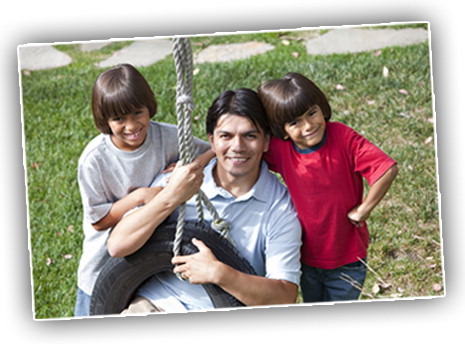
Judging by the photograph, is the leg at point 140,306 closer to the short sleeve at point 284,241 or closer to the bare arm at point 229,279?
the bare arm at point 229,279

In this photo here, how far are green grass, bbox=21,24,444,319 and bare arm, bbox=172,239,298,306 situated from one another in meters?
0.35

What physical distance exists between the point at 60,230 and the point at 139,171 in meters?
0.40

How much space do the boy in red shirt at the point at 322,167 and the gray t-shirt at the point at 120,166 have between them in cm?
28

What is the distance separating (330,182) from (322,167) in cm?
6

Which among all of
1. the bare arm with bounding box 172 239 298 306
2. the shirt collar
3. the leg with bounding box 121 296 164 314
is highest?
the shirt collar

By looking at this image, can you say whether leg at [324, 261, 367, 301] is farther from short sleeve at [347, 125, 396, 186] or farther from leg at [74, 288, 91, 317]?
leg at [74, 288, 91, 317]

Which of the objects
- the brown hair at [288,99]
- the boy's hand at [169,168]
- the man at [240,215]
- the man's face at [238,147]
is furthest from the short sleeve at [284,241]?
the boy's hand at [169,168]

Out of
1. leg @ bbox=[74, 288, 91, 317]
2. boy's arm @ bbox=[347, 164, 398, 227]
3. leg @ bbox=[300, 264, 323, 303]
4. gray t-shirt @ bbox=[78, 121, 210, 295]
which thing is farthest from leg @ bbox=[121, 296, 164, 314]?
boy's arm @ bbox=[347, 164, 398, 227]

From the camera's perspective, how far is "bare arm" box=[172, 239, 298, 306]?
2021mm

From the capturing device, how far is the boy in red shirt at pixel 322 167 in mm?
1968

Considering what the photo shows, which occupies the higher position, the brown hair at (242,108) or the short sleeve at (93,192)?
the brown hair at (242,108)

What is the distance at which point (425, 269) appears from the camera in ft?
7.16

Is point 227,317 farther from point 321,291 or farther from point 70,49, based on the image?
point 70,49

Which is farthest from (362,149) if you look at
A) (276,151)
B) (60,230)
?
(60,230)
